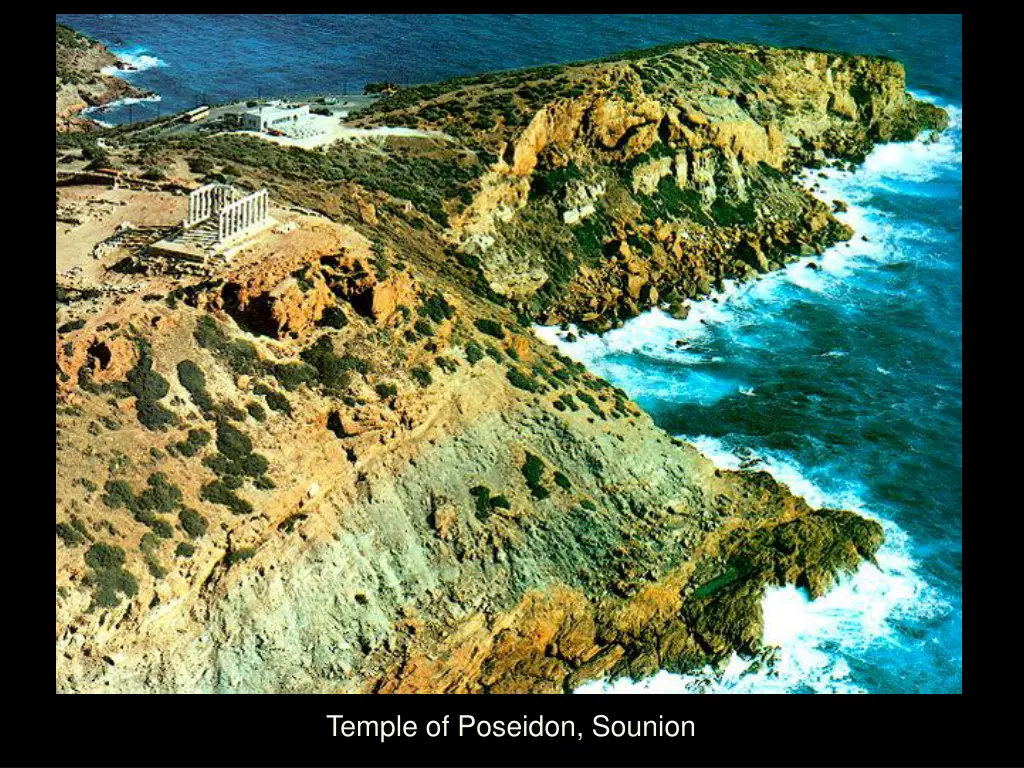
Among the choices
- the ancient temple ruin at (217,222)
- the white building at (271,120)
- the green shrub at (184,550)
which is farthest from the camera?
the white building at (271,120)

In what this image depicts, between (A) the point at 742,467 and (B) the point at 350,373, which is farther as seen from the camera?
(A) the point at 742,467

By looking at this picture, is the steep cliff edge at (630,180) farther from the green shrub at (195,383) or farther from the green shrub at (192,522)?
the green shrub at (192,522)

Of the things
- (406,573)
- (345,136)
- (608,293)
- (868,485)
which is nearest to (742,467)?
(868,485)

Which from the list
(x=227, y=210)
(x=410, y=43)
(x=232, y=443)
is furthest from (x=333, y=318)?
(x=410, y=43)

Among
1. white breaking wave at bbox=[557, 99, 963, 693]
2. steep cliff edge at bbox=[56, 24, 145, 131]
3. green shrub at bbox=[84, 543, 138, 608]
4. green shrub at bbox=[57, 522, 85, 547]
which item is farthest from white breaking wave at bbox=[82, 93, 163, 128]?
green shrub at bbox=[84, 543, 138, 608]

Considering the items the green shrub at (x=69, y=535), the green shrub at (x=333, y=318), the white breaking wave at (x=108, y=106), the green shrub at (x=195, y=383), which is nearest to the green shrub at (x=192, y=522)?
the green shrub at (x=69, y=535)

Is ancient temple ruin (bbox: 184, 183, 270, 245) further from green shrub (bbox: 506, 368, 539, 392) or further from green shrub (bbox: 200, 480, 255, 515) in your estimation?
green shrub (bbox: 506, 368, 539, 392)

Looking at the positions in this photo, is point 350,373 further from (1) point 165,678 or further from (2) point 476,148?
(2) point 476,148
